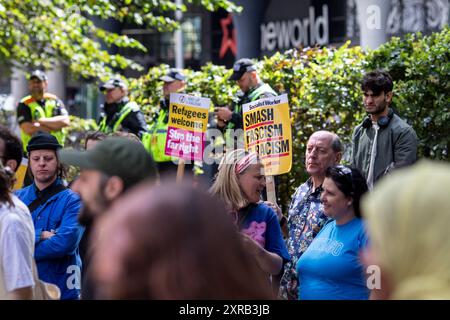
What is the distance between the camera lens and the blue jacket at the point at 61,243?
678cm

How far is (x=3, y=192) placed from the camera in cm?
508

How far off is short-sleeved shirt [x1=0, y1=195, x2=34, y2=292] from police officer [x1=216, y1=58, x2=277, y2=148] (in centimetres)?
529

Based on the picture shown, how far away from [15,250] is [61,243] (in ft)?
6.38

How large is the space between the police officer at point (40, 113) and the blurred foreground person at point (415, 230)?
10.2 m

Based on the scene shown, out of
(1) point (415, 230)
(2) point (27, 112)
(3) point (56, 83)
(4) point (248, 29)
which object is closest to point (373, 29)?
(2) point (27, 112)

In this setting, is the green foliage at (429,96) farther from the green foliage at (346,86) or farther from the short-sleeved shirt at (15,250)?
the short-sleeved shirt at (15,250)

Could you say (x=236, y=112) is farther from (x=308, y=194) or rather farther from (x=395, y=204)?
(x=395, y=204)

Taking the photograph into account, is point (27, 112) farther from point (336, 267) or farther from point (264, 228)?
point (336, 267)

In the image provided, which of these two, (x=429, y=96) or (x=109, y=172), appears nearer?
(x=109, y=172)

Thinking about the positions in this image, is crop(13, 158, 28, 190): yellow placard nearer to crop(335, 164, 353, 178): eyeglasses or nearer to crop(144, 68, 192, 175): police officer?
crop(144, 68, 192, 175): police officer

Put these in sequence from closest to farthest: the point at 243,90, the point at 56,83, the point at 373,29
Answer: the point at 243,90 → the point at 373,29 → the point at 56,83

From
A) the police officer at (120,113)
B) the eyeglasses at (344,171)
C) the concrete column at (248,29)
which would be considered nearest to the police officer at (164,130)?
the police officer at (120,113)

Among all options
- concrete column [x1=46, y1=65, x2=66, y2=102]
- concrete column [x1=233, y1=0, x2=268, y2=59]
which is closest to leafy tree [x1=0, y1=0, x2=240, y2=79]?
concrete column [x1=46, y1=65, x2=66, y2=102]

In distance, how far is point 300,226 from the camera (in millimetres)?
7453
